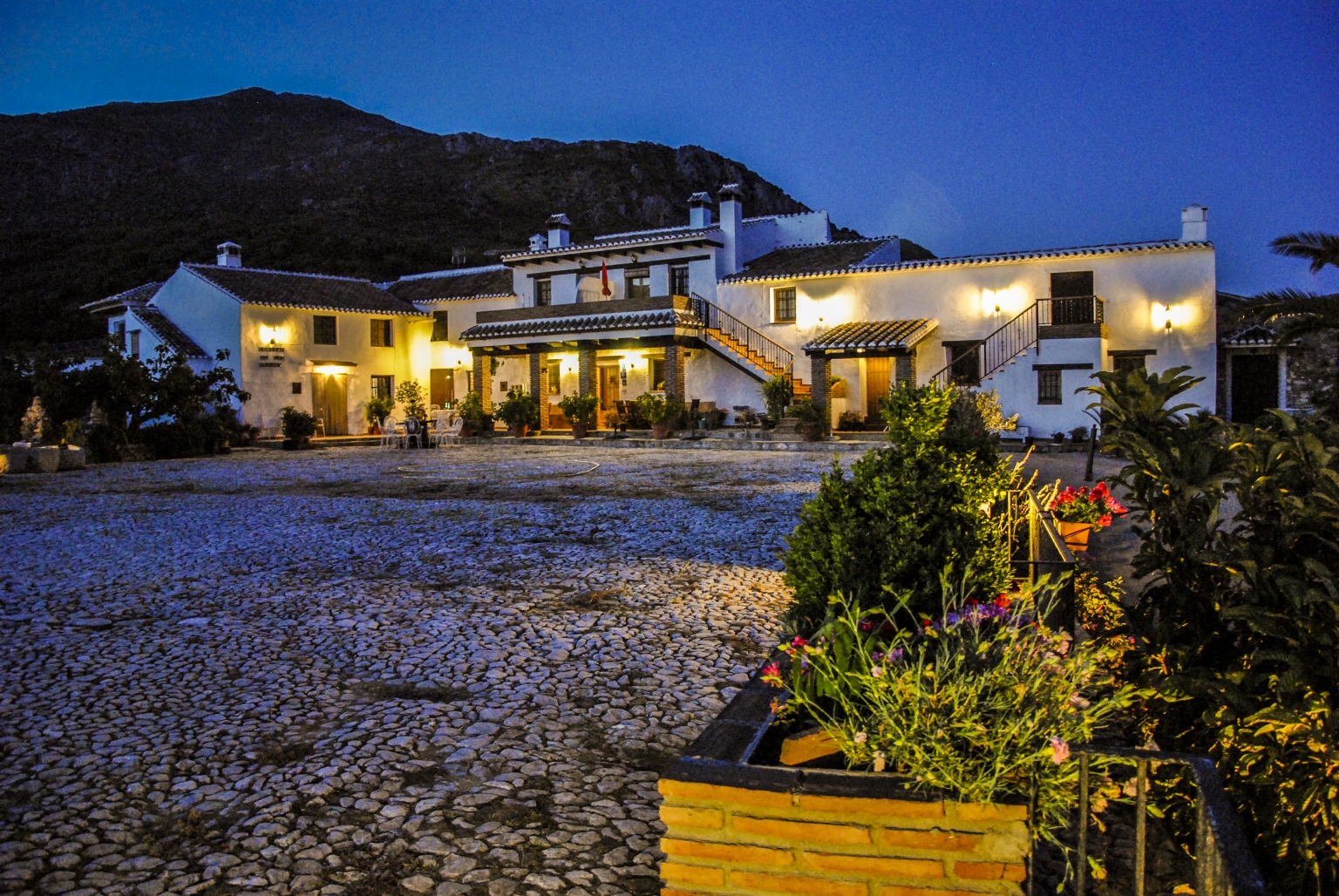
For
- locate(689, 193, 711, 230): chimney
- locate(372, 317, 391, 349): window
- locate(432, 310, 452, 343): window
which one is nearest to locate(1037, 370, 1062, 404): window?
locate(689, 193, 711, 230): chimney

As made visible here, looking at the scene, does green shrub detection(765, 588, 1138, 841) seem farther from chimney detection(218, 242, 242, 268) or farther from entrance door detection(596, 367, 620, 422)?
chimney detection(218, 242, 242, 268)

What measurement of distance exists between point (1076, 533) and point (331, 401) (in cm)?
2852

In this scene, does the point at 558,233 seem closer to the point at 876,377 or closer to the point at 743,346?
the point at 743,346

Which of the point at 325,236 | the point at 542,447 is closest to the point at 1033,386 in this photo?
the point at 542,447

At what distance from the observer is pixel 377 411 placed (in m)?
29.6

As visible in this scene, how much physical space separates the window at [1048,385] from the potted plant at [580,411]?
12078 millimetres

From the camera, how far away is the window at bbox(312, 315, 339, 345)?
101ft

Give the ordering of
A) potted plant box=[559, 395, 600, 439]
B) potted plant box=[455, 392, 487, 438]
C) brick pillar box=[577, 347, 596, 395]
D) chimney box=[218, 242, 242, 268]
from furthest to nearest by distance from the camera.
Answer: chimney box=[218, 242, 242, 268]
brick pillar box=[577, 347, 596, 395]
potted plant box=[455, 392, 487, 438]
potted plant box=[559, 395, 600, 439]

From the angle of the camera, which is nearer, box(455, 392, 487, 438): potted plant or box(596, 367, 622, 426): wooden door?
box(455, 392, 487, 438): potted plant

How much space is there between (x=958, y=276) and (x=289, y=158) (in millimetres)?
69299

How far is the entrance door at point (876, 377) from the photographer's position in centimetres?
2678

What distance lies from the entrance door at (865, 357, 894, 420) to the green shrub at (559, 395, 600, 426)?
26.2 feet

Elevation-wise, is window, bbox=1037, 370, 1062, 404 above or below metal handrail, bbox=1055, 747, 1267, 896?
above

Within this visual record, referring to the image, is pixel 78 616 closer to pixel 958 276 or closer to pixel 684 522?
pixel 684 522
